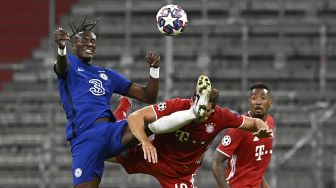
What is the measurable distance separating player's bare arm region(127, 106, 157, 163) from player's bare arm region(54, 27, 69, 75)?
3.37ft

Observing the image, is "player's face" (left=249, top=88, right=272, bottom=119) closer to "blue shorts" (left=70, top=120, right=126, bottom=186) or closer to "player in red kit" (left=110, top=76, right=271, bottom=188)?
"player in red kit" (left=110, top=76, right=271, bottom=188)

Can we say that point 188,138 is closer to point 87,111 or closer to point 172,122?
point 172,122

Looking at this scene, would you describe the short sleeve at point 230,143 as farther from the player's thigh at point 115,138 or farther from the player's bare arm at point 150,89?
the player's thigh at point 115,138

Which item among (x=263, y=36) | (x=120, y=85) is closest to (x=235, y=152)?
(x=120, y=85)

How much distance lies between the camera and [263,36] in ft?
64.0

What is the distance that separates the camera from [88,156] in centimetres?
1128

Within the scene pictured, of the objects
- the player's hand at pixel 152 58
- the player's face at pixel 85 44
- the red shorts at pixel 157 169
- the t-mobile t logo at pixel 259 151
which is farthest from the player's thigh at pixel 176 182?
the player's face at pixel 85 44

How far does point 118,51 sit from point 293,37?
3226mm

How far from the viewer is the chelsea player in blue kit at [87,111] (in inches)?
443

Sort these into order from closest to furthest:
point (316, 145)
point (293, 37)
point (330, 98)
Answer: point (316, 145) < point (330, 98) < point (293, 37)

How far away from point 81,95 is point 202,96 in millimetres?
1590

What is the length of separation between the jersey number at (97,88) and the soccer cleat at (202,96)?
4.65 ft

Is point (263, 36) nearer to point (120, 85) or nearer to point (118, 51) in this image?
point (118, 51)

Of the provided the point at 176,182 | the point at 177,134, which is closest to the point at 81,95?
the point at 177,134
